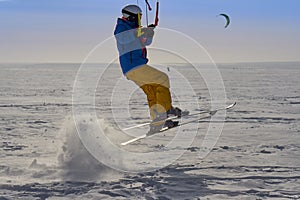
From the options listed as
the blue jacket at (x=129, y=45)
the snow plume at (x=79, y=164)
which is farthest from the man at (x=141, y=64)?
the snow plume at (x=79, y=164)

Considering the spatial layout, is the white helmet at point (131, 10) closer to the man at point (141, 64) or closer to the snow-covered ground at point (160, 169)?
the man at point (141, 64)

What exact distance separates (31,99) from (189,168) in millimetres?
12046

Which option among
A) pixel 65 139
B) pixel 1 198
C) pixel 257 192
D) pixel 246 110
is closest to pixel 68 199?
pixel 1 198

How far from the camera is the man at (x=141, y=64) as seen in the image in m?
5.13

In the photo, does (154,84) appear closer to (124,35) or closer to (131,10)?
(124,35)

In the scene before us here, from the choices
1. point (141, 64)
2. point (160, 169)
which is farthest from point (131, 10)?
point (160, 169)

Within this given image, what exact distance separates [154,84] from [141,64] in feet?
1.11

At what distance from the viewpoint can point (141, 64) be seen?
538 cm

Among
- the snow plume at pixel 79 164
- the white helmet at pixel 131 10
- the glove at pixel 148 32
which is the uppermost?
the white helmet at pixel 131 10

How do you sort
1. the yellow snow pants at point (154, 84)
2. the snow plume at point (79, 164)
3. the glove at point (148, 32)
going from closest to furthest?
1. the glove at point (148, 32)
2. the yellow snow pants at point (154, 84)
3. the snow plume at point (79, 164)

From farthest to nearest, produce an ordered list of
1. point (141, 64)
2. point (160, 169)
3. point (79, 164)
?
point (79, 164) → point (160, 169) → point (141, 64)

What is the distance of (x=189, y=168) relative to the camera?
6.59 meters

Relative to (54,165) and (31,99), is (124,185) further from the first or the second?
(31,99)

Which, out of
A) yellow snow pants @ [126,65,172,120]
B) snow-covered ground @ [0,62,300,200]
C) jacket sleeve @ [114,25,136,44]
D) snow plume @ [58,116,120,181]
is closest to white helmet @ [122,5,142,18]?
jacket sleeve @ [114,25,136,44]
